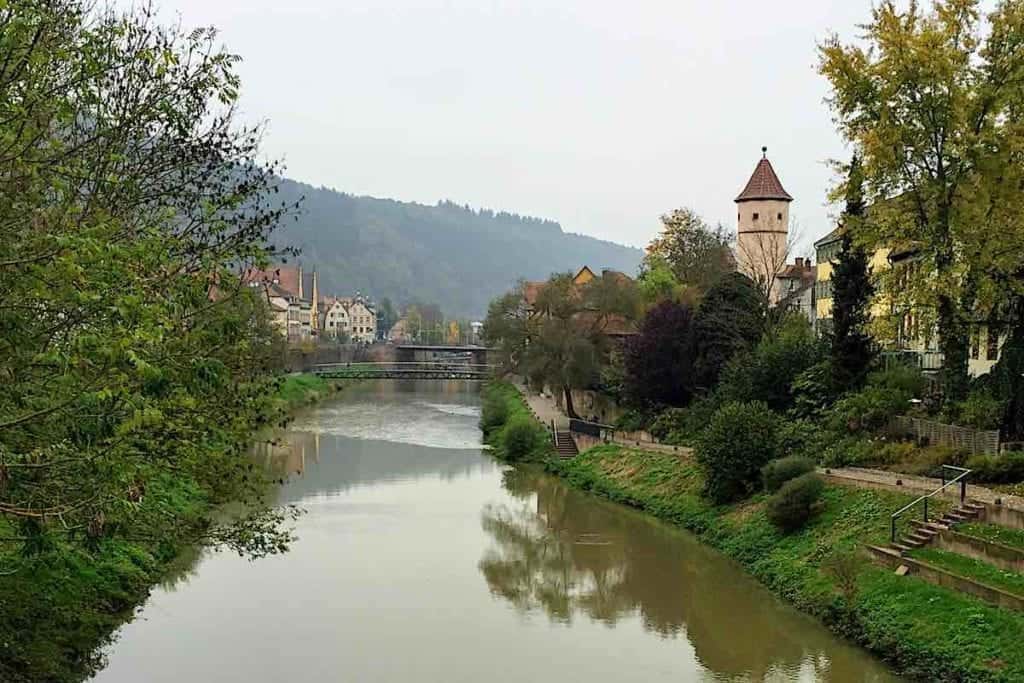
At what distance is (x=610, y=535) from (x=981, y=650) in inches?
592

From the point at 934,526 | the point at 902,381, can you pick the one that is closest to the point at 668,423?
the point at 902,381

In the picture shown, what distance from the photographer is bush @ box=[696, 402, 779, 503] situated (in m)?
30.0

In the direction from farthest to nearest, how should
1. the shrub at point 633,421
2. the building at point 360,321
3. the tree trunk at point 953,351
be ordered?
1. the building at point 360,321
2. the shrub at point 633,421
3. the tree trunk at point 953,351

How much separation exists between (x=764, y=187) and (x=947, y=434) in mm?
37844

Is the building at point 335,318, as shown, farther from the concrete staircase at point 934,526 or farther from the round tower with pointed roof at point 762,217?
the concrete staircase at point 934,526

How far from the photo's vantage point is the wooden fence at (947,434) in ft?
83.9

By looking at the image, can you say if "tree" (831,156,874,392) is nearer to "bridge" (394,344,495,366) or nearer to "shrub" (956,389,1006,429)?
"shrub" (956,389,1006,429)

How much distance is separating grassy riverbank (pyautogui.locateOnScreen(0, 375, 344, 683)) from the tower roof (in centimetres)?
4608

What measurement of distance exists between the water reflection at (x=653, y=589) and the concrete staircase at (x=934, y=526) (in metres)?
2.70

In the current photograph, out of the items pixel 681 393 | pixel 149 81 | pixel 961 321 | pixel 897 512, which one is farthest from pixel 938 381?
pixel 149 81

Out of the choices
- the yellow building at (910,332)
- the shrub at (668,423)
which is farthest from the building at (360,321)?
the yellow building at (910,332)

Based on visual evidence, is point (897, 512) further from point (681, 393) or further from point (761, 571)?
point (681, 393)

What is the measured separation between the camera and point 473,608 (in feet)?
75.5

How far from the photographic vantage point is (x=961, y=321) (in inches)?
1124
